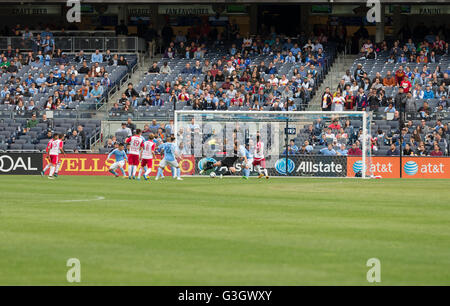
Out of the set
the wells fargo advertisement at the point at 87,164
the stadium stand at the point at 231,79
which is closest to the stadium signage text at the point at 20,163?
the wells fargo advertisement at the point at 87,164

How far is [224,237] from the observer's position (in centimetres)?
1549

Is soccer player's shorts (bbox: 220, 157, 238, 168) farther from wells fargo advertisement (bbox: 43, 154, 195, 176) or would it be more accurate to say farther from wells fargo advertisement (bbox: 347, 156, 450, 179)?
wells fargo advertisement (bbox: 347, 156, 450, 179)

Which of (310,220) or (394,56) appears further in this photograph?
(394,56)

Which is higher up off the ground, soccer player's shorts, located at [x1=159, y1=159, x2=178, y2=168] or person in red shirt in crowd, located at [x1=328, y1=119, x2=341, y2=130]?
person in red shirt in crowd, located at [x1=328, y1=119, x2=341, y2=130]

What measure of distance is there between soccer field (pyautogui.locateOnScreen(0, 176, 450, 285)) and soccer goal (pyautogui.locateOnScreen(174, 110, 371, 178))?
13.3 m

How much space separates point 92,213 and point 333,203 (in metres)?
6.57

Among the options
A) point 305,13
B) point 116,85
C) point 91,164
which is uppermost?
point 305,13

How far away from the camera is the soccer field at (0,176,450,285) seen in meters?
11.7

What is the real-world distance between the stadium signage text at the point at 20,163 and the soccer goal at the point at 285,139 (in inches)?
265

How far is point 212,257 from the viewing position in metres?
13.1

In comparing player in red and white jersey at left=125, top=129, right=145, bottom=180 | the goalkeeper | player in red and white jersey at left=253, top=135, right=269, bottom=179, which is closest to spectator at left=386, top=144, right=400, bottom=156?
player in red and white jersey at left=253, top=135, right=269, bottom=179
